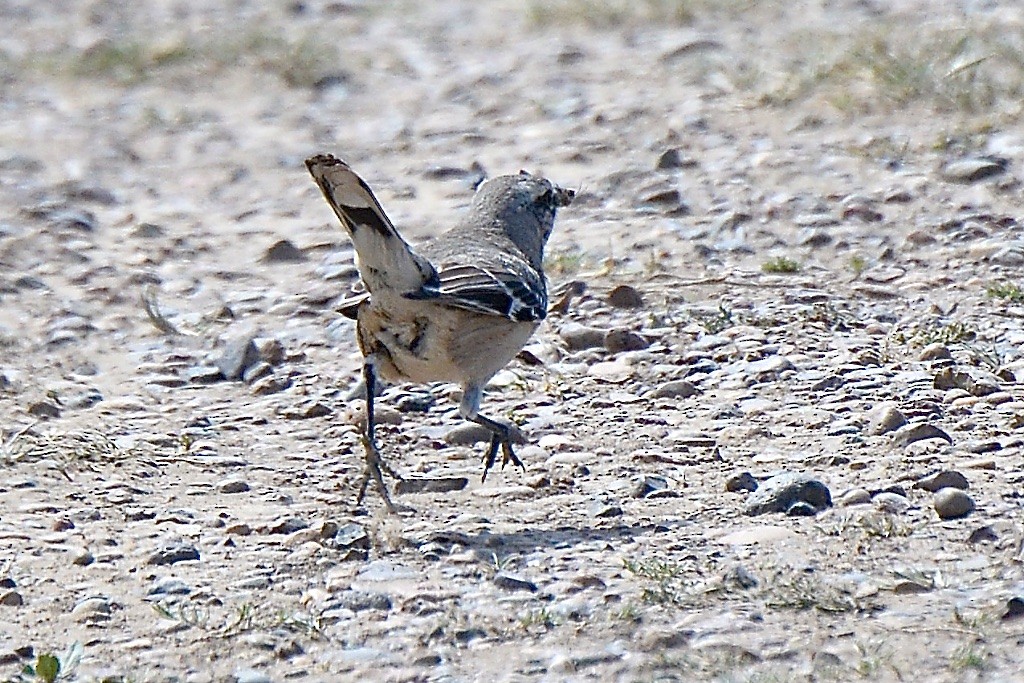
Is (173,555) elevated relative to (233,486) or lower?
elevated

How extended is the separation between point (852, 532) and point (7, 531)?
2.83 meters

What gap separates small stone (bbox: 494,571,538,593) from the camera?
5.39 metres

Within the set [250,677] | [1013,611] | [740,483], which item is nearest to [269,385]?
[740,483]

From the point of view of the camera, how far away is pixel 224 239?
32.8ft

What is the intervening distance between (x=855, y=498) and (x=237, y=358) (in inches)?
128

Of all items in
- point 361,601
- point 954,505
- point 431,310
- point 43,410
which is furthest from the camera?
point 43,410

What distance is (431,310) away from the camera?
656cm

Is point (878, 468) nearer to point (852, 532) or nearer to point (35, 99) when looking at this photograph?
point (852, 532)

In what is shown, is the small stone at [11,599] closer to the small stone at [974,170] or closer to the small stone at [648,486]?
the small stone at [648,486]

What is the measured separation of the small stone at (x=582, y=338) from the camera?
7934mm

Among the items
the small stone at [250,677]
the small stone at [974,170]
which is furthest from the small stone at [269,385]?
the small stone at [974,170]

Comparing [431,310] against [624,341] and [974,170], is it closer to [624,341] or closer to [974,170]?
[624,341]

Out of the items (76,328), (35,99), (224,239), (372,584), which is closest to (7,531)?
(372,584)

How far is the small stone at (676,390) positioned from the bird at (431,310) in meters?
0.65
